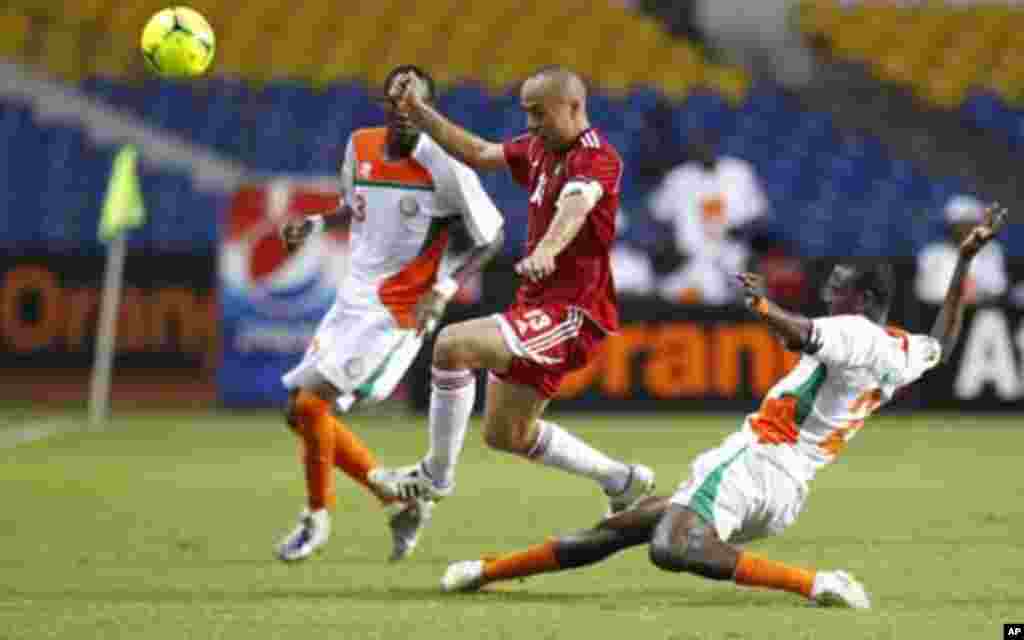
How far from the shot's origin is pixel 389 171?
1045 cm

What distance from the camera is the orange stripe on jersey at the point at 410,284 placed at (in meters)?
10.5

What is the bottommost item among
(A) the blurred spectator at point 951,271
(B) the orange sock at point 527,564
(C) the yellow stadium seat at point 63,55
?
(B) the orange sock at point 527,564

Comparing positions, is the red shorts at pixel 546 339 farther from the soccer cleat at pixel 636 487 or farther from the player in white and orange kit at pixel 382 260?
the player in white and orange kit at pixel 382 260

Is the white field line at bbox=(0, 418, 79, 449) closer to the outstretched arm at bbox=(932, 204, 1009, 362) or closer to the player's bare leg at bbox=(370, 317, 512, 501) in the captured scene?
the player's bare leg at bbox=(370, 317, 512, 501)

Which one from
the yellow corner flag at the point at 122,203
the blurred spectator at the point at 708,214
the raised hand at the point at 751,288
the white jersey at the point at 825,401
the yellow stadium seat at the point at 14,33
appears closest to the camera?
the raised hand at the point at 751,288

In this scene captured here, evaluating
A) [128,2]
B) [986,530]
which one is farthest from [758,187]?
[986,530]

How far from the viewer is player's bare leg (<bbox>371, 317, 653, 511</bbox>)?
917cm

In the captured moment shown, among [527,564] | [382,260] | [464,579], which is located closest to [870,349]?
[527,564]

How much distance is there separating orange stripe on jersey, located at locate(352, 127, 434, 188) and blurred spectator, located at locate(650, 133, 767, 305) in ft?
32.8

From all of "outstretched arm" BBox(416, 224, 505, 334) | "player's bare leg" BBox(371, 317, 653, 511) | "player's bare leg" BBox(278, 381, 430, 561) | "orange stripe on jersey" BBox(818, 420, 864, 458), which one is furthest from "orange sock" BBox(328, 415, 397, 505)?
"orange stripe on jersey" BBox(818, 420, 864, 458)

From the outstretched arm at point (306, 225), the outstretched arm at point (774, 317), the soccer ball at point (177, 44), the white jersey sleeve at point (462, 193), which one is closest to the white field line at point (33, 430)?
the outstretched arm at point (306, 225)

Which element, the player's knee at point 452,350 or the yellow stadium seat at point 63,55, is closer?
the player's knee at point 452,350

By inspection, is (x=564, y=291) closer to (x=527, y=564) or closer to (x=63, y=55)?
(x=527, y=564)

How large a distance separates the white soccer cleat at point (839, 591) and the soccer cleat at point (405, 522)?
2.36m
